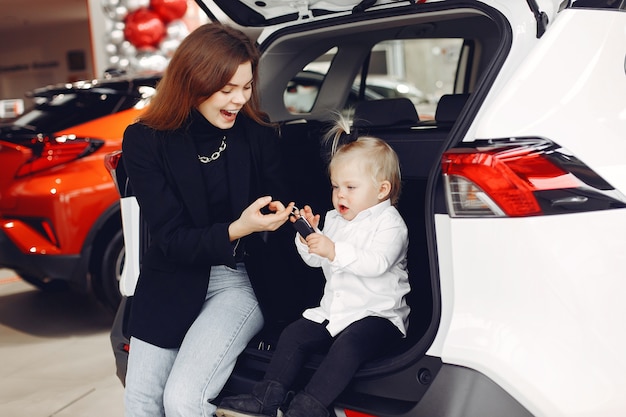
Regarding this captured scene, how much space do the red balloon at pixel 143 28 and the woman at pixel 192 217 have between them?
683cm

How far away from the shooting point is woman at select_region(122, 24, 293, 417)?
6.81ft

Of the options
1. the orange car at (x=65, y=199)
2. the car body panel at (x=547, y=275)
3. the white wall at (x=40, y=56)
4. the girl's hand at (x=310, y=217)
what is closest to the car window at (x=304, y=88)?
the orange car at (x=65, y=199)

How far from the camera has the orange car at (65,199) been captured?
4.00 metres

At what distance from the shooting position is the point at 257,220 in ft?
6.47

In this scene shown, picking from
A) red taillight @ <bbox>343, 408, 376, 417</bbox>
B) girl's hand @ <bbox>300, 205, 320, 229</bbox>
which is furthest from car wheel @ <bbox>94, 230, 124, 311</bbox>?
red taillight @ <bbox>343, 408, 376, 417</bbox>

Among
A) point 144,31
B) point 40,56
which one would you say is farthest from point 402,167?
point 40,56

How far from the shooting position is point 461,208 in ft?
5.49

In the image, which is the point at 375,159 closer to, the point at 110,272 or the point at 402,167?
the point at 402,167

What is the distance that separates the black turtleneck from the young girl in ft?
0.79

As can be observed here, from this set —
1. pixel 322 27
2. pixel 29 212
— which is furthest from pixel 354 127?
pixel 29 212

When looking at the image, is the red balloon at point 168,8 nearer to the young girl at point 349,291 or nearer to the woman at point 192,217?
the woman at point 192,217

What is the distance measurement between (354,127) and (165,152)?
74 cm

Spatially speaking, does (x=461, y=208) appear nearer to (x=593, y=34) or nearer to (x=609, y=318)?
(x=609, y=318)

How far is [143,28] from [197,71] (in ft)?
22.7
